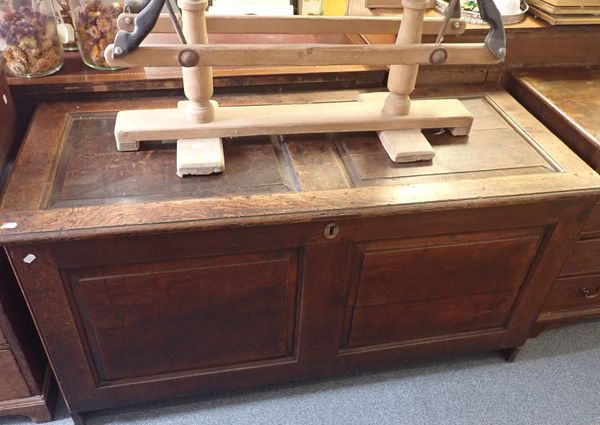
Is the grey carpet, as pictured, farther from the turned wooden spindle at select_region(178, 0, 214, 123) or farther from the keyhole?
the turned wooden spindle at select_region(178, 0, 214, 123)

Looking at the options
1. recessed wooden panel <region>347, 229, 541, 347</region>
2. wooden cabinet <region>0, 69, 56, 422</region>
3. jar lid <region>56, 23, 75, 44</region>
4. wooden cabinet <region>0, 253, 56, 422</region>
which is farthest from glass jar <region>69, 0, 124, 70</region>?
recessed wooden panel <region>347, 229, 541, 347</region>

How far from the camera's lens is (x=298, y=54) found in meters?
0.98

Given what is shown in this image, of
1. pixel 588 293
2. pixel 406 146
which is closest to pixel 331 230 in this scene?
pixel 406 146

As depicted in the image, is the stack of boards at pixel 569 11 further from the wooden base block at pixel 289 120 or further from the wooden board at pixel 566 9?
the wooden base block at pixel 289 120

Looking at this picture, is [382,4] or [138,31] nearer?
[138,31]

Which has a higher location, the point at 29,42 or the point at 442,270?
the point at 29,42

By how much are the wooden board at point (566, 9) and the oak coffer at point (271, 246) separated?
28 cm

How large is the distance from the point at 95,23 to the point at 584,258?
1.29 m

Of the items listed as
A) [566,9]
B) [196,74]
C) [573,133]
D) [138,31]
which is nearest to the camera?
[138,31]

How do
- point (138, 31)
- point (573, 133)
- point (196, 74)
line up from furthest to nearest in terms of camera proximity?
point (573, 133)
point (196, 74)
point (138, 31)

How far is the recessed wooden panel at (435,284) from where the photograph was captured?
3.60 ft

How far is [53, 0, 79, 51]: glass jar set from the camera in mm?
1227

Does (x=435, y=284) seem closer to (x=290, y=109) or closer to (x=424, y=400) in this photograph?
(x=424, y=400)

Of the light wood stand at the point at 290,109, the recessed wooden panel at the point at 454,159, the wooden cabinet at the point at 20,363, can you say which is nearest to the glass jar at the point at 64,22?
the light wood stand at the point at 290,109
